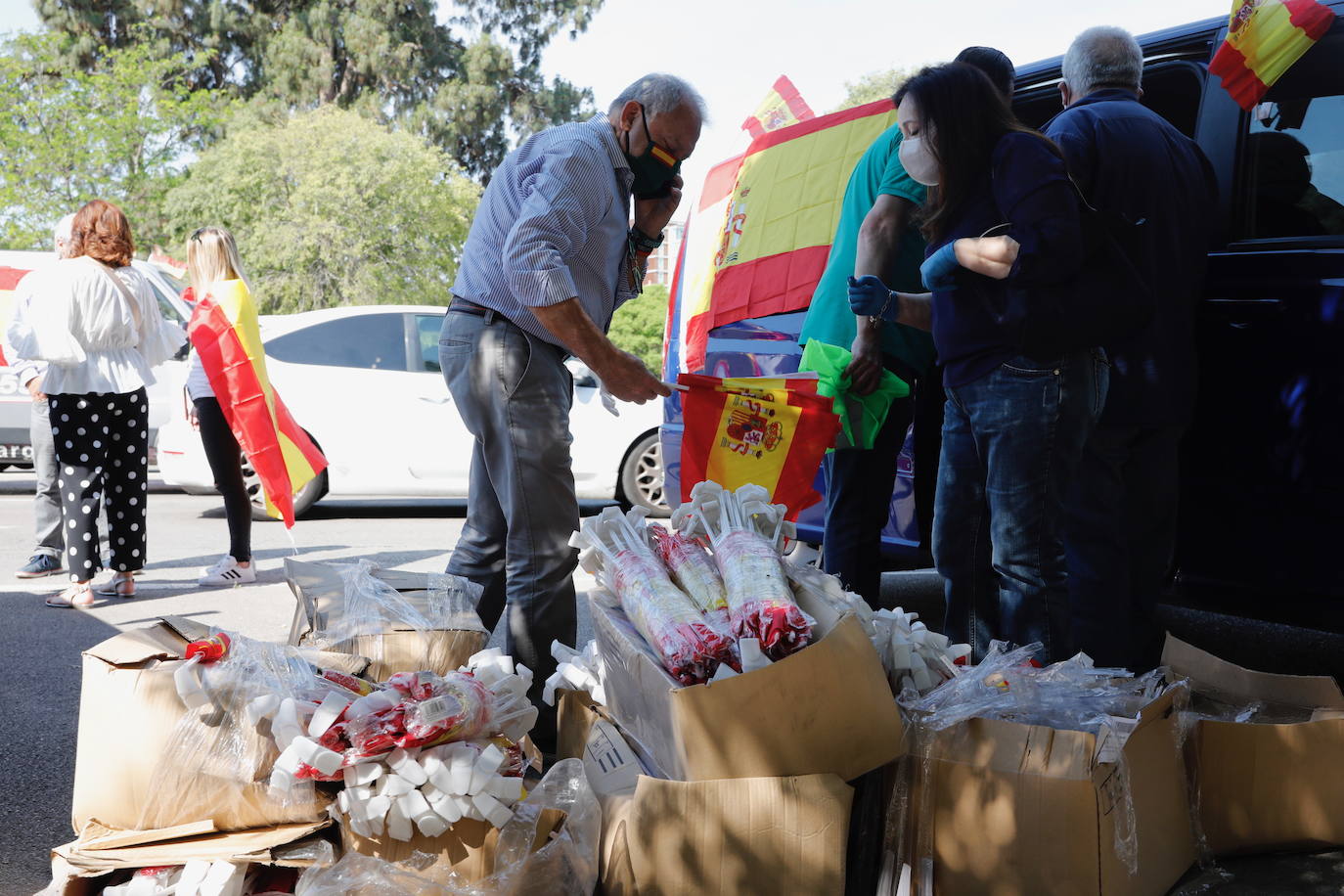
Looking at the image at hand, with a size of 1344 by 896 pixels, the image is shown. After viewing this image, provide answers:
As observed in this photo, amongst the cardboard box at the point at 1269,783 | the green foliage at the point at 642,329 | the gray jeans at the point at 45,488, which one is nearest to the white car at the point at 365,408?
the gray jeans at the point at 45,488

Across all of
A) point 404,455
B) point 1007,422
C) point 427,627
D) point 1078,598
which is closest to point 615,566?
point 427,627

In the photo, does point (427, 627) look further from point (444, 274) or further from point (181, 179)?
point (181, 179)

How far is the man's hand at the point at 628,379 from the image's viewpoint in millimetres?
3166

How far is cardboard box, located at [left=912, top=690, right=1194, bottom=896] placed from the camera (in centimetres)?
212

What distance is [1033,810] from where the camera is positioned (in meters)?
2.16

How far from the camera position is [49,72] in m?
24.5

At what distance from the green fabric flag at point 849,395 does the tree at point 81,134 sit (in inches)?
876

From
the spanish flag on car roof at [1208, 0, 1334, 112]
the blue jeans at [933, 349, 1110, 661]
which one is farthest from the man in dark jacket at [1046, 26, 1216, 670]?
the spanish flag on car roof at [1208, 0, 1334, 112]

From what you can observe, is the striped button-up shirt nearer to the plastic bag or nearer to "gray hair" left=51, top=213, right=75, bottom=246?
the plastic bag

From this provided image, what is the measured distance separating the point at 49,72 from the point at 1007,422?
26.9 metres

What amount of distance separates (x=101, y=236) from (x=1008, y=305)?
437 centimetres

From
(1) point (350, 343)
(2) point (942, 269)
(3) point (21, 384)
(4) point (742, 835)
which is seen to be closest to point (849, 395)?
(2) point (942, 269)

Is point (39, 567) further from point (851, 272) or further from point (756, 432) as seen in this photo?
point (851, 272)

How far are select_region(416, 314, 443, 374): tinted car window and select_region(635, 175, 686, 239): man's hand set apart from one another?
537cm
